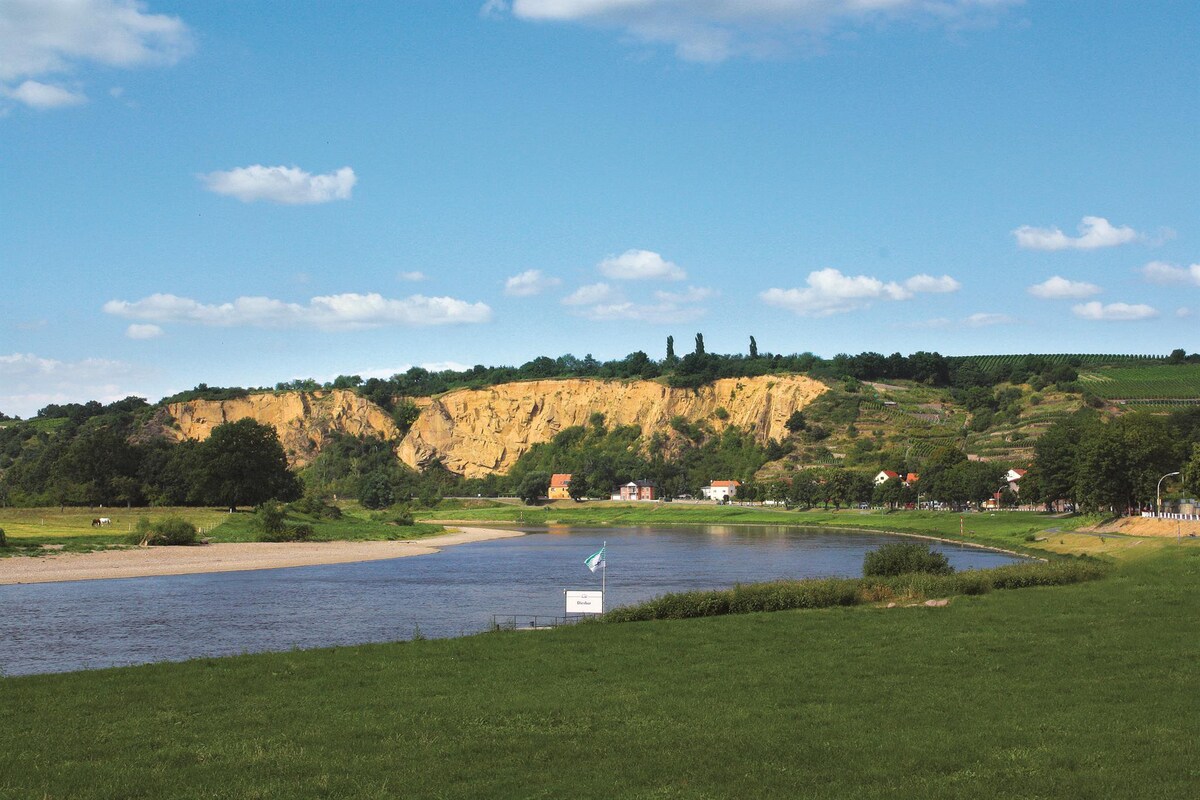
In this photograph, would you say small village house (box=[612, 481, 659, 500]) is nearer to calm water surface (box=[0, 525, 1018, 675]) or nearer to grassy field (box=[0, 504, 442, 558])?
grassy field (box=[0, 504, 442, 558])

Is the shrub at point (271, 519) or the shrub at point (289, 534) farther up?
the shrub at point (271, 519)

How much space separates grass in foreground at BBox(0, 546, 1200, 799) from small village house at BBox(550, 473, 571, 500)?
115979 mm

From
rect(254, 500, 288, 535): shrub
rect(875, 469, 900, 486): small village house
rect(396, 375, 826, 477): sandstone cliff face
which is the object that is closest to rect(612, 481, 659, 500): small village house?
rect(396, 375, 826, 477): sandstone cliff face

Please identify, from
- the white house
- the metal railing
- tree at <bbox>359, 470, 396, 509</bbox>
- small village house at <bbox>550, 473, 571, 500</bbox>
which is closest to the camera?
the metal railing

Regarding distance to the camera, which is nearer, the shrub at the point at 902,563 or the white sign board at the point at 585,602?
the white sign board at the point at 585,602

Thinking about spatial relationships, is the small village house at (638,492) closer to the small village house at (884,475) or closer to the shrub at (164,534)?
the small village house at (884,475)

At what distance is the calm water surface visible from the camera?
84.6ft

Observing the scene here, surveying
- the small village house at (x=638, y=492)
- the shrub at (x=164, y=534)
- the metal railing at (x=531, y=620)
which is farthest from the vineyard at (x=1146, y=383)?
the metal railing at (x=531, y=620)

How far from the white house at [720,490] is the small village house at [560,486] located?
17588 millimetres

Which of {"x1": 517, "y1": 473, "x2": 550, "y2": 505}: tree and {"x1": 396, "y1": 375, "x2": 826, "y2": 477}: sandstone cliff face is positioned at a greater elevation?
{"x1": 396, "y1": 375, "x2": 826, "y2": 477}: sandstone cliff face

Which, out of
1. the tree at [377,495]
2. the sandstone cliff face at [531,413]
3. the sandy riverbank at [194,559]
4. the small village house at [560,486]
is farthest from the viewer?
the sandstone cliff face at [531,413]

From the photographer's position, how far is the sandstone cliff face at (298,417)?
506 feet

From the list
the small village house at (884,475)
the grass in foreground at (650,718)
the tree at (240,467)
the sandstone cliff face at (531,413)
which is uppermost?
the sandstone cliff face at (531,413)

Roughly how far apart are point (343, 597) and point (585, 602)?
14232 mm
